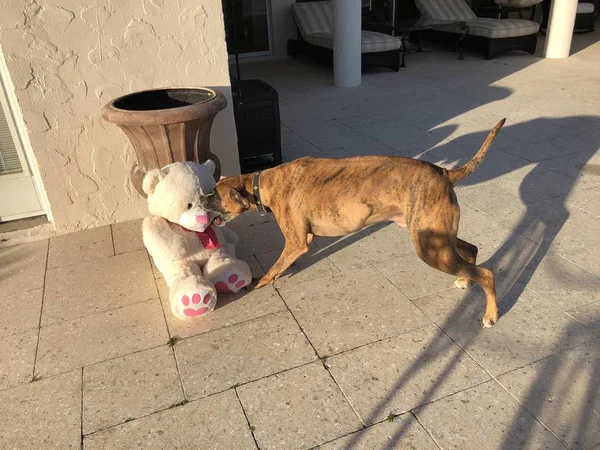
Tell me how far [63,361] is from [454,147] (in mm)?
4635

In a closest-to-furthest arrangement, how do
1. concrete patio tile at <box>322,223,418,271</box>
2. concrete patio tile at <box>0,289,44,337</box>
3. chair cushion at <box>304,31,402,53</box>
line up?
concrete patio tile at <box>0,289,44,337</box> → concrete patio tile at <box>322,223,418,271</box> → chair cushion at <box>304,31,402,53</box>

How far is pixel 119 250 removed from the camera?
3.99 meters

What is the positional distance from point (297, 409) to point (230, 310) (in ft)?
3.09

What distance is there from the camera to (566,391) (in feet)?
8.06

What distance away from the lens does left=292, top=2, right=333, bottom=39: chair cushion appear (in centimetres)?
1071

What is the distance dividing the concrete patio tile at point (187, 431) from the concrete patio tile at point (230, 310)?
2.01 feet

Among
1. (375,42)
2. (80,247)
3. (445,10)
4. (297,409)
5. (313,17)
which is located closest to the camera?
(297,409)

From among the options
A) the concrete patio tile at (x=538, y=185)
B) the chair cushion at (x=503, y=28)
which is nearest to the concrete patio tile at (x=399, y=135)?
the concrete patio tile at (x=538, y=185)

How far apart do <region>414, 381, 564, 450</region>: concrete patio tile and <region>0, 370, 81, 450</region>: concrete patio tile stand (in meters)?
1.67

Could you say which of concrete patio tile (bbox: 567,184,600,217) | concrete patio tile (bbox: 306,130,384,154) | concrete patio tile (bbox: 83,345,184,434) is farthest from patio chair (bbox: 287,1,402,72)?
concrete patio tile (bbox: 83,345,184,434)

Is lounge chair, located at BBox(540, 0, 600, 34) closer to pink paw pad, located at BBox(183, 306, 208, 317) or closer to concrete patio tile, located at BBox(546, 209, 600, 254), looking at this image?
concrete patio tile, located at BBox(546, 209, 600, 254)

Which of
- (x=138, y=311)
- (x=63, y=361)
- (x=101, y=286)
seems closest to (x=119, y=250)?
(x=101, y=286)

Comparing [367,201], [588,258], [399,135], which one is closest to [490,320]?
[367,201]

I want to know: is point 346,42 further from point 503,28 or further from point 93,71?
point 93,71
